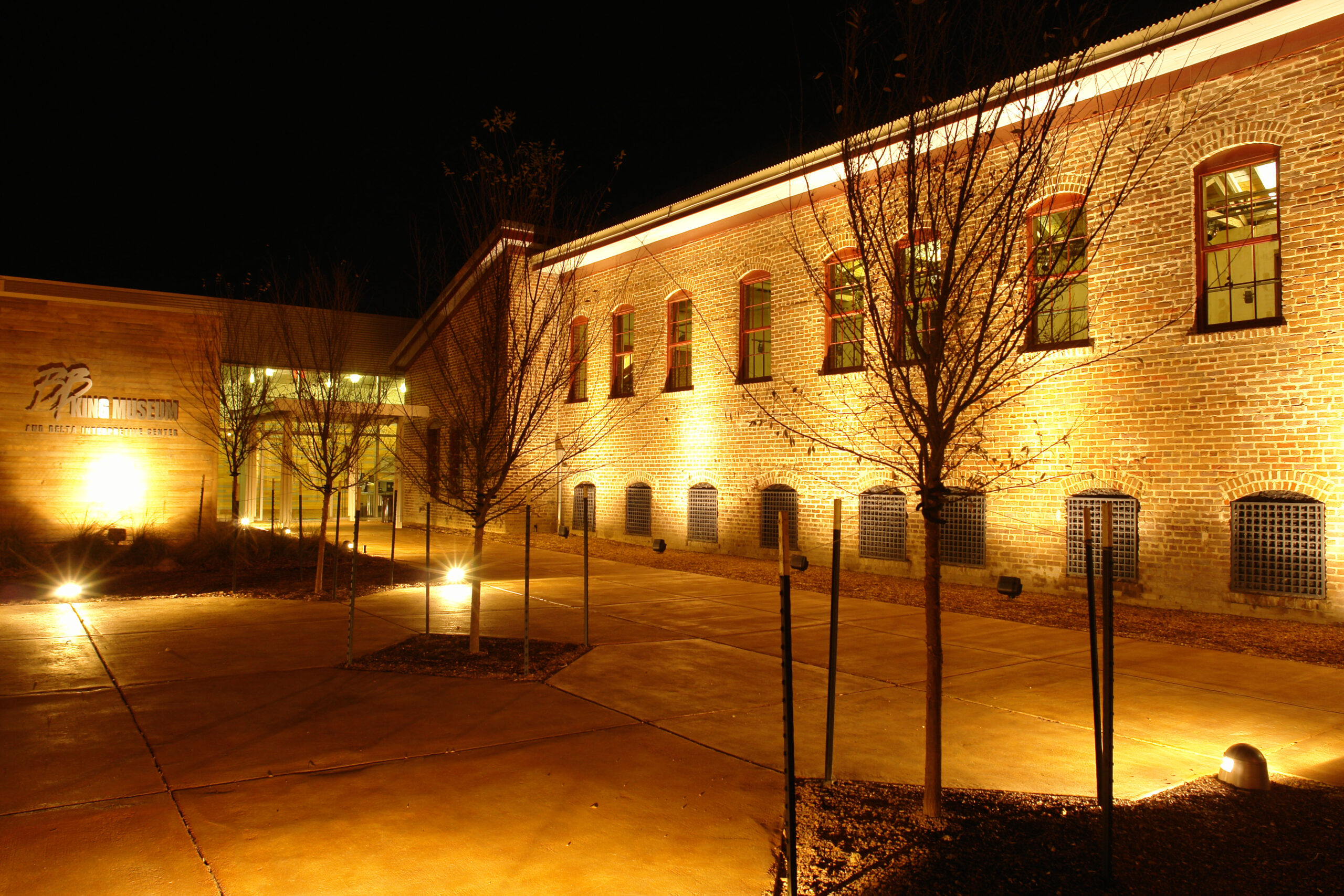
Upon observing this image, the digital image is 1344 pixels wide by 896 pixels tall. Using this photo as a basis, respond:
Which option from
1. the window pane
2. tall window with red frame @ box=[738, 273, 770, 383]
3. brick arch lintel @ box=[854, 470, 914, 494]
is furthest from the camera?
tall window with red frame @ box=[738, 273, 770, 383]

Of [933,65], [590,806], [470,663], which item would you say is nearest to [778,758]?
[590,806]

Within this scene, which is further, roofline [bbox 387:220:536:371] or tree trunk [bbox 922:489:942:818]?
roofline [bbox 387:220:536:371]

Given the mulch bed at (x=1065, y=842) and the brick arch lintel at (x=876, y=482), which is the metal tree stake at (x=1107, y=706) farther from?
the brick arch lintel at (x=876, y=482)

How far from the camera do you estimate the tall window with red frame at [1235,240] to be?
1132 centimetres

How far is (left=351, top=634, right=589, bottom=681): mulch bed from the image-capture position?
7.83m

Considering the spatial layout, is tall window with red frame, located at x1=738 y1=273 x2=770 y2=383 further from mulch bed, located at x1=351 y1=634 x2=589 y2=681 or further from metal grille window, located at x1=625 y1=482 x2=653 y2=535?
mulch bed, located at x1=351 y1=634 x2=589 y2=681

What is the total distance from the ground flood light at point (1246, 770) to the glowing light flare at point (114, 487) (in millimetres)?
19553

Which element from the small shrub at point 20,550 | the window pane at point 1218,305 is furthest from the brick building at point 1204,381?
the small shrub at point 20,550

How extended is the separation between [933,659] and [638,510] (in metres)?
16.8

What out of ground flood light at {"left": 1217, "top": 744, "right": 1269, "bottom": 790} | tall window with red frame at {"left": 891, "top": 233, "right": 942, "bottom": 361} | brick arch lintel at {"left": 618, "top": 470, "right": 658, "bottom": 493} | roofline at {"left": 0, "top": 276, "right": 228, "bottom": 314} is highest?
roofline at {"left": 0, "top": 276, "right": 228, "bottom": 314}

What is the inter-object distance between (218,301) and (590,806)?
933 inches

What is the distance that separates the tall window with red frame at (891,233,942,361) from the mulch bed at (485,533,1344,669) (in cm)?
669

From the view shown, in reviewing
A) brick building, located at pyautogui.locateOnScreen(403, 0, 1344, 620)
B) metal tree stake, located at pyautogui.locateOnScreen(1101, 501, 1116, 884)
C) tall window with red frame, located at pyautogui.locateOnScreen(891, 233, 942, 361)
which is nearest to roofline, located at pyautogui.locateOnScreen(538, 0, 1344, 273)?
brick building, located at pyautogui.locateOnScreen(403, 0, 1344, 620)

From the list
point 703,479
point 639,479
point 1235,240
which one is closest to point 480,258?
point 1235,240
